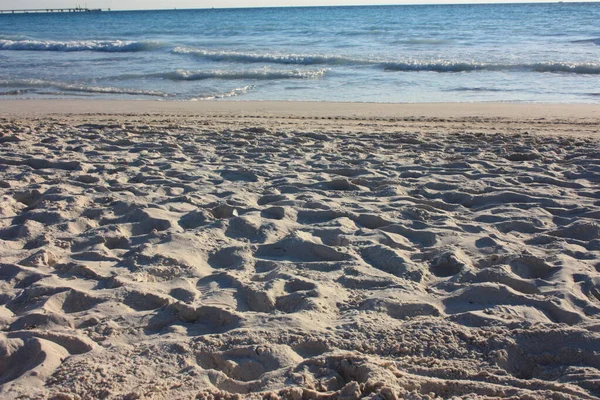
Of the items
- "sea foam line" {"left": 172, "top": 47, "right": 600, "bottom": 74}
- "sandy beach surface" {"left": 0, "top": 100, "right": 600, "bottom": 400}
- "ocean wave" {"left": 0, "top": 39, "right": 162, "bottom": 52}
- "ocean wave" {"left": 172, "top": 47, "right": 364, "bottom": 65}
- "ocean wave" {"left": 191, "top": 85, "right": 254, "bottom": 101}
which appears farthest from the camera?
"ocean wave" {"left": 0, "top": 39, "right": 162, "bottom": 52}

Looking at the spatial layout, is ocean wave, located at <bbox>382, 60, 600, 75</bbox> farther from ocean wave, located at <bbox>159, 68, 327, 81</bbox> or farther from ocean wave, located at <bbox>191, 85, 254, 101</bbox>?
ocean wave, located at <bbox>191, 85, 254, 101</bbox>

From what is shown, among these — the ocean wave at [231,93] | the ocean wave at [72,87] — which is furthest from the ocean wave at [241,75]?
the ocean wave at [72,87]

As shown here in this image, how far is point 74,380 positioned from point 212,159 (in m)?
3.84

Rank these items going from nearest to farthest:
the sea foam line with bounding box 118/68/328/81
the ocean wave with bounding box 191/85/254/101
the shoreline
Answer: the shoreline < the ocean wave with bounding box 191/85/254/101 < the sea foam line with bounding box 118/68/328/81

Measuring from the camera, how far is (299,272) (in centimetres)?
313

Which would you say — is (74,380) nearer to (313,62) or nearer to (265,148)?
(265,148)

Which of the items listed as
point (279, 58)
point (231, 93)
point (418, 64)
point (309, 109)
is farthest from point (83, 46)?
point (309, 109)

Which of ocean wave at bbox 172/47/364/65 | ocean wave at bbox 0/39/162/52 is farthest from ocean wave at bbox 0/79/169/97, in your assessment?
ocean wave at bbox 0/39/162/52

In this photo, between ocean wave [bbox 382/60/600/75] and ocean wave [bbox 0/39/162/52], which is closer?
ocean wave [bbox 382/60/600/75]

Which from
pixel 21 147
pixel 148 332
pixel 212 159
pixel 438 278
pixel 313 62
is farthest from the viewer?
pixel 313 62

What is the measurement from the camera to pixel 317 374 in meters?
2.19

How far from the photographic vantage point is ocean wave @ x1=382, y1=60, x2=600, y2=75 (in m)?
14.7

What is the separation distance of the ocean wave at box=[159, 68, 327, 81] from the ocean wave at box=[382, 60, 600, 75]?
255 cm

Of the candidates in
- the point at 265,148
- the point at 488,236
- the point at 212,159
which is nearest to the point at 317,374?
the point at 488,236
